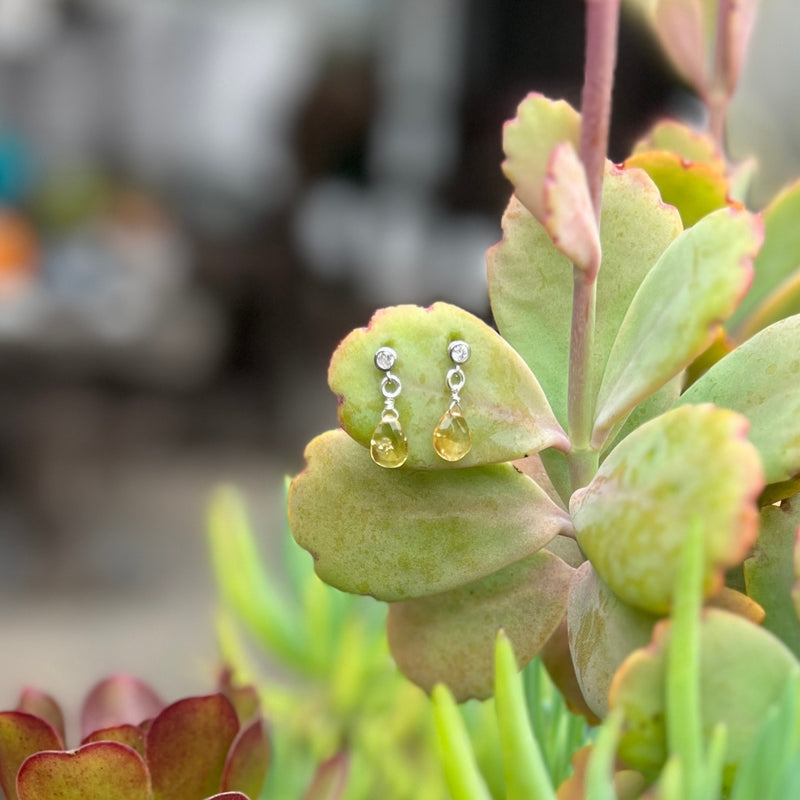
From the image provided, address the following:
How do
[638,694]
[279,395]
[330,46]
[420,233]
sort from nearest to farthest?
[638,694] < [420,233] < [279,395] < [330,46]

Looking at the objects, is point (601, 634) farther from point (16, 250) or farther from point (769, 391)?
point (16, 250)

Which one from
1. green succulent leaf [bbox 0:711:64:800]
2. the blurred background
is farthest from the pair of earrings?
the blurred background

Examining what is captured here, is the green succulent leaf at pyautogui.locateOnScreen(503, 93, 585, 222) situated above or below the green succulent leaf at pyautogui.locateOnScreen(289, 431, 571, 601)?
above

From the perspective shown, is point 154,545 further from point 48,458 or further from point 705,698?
point 705,698

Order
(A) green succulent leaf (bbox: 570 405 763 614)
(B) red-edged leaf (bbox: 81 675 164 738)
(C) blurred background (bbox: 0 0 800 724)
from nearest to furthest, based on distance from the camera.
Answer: (A) green succulent leaf (bbox: 570 405 763 614), (B) red-edged leaf (bbox: 81 675 164 738), (C) blurred background (bbox: 0 0 800 724)

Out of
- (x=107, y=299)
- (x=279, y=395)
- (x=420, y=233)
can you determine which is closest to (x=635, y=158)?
(x=107, y=299)

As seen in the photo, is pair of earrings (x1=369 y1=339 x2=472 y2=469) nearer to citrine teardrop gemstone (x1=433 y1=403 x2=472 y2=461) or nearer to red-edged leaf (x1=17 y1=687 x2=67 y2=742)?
citrine teardrop gemstone (x1=433 y1=403 x2=472 y2=461)

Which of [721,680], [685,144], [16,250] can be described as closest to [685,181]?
[685,144]
